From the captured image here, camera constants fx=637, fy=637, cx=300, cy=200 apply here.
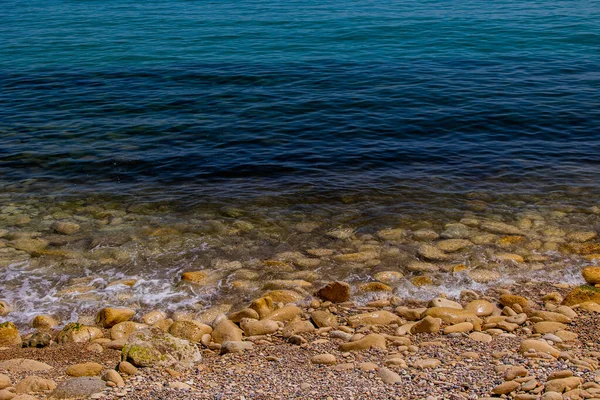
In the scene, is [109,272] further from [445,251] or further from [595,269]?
[595,269]

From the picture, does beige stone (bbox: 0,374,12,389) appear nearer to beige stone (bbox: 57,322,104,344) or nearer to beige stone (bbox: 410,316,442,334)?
beige stone (bbox: 57,322,104,344)

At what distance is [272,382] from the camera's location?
7.20 m

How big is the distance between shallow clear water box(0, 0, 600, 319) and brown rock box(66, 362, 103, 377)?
2.38 meters

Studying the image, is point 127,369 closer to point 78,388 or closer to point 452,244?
point 78,388

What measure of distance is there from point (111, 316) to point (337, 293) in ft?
11.2

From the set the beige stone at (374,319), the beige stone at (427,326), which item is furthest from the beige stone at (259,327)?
the beige stone at (427,326)

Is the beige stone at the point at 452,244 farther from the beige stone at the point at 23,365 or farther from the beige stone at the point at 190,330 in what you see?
the beige stone at the point at 23,365

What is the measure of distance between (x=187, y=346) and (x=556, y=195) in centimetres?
975

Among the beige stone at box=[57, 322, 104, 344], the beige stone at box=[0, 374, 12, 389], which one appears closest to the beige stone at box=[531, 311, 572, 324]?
the beige stone at box=[57, 322, 104, 344]

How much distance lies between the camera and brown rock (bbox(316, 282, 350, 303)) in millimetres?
9961

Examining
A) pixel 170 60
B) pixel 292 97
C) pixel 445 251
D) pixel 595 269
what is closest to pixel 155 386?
pixel 445 251

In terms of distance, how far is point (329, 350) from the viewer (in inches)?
325

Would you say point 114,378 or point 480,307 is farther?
point 480,307

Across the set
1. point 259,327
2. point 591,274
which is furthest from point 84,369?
point 591,274
